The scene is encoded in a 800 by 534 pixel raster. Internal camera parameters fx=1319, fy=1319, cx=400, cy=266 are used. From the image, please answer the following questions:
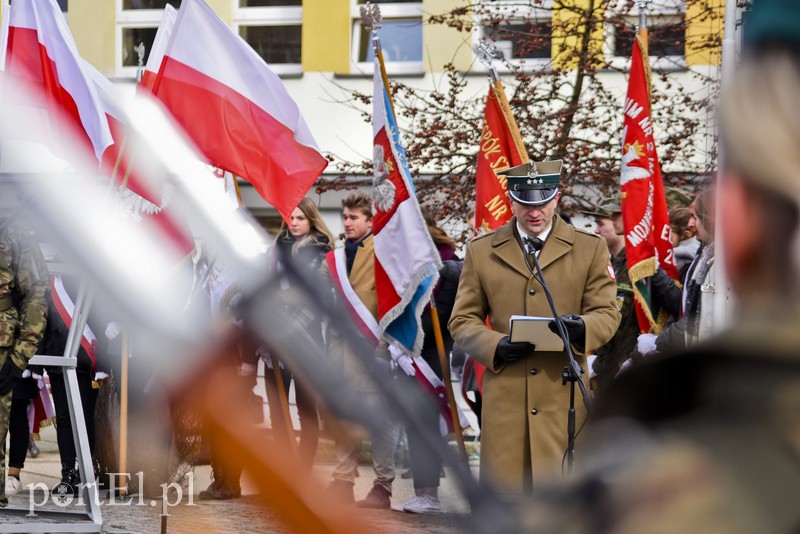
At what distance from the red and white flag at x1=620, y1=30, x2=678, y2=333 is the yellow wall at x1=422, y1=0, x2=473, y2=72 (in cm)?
770

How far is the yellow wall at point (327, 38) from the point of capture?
630 inches

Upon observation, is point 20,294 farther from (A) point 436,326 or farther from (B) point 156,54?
(A) point 436,326

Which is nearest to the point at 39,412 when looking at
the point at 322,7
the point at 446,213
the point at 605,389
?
the point at 446,213

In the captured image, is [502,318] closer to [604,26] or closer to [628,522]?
[628,522]

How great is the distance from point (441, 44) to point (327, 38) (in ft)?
5.16

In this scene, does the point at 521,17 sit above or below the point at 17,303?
above

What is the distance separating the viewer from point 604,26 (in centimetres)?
1102

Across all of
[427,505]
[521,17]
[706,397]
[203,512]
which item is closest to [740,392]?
[706,397]

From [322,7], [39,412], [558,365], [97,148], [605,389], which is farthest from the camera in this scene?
[322,7]

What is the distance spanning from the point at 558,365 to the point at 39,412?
6.01 m

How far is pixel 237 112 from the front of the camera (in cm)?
647

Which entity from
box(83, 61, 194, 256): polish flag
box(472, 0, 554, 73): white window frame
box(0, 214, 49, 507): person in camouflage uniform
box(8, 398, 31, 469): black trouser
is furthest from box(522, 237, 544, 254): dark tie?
box(8, 398, 31, 469): black trouser

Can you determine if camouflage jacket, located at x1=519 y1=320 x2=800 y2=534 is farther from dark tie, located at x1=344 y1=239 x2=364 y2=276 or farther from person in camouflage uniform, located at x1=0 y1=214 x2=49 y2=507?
dark tie, located at x1=344 y1=239 x2=364 y2=276

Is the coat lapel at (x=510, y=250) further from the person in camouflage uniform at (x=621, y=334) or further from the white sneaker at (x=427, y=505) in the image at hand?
the person in camouflage uniform at (x=621, y=334)
